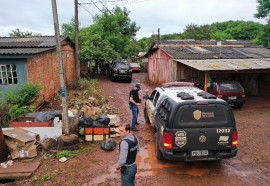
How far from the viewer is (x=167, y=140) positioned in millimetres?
5766

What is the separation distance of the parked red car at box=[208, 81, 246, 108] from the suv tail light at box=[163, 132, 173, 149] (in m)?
7.80

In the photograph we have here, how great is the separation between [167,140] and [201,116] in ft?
3.21

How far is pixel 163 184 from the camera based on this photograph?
576 centimetres

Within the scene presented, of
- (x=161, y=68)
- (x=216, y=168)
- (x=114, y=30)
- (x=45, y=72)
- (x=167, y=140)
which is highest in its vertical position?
(x=114, y=30)

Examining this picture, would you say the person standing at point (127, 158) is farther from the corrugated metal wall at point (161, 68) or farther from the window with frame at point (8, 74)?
the corrugated metal wall at point (161, 68)

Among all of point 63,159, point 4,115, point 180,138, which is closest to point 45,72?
point 4,115

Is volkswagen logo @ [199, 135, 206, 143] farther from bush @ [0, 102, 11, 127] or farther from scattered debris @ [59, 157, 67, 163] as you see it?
bush @ [0, 102, 11, 127]

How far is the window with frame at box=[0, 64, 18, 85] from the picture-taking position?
11773 millimetres

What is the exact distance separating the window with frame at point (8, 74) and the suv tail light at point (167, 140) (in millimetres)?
8971

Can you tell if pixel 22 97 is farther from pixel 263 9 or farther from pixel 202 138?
pixel 263 9

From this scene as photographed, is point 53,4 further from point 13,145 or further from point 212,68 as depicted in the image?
point 212,68

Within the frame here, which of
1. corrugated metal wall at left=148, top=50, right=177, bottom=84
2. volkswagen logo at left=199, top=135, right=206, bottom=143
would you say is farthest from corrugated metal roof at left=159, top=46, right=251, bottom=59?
volkswagen logo at left=199, top=135, right=206, bottom=143

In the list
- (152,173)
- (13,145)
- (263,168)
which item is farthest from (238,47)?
(13,145)

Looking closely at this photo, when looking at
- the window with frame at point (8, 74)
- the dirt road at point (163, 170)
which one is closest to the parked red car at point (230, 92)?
the dirt road at point (163, 170)
